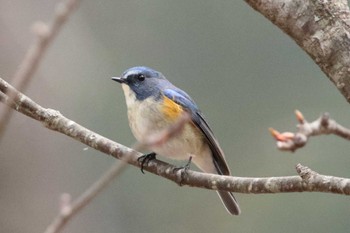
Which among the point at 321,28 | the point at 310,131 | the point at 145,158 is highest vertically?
the point at 321,28

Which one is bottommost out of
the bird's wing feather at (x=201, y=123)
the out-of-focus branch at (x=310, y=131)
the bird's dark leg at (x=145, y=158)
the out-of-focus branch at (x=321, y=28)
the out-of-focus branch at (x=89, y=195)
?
the bird's dark leg at (x=145, y=158)

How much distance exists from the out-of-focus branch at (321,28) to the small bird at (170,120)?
3.22 feet

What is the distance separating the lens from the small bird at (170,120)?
2674 millimetres

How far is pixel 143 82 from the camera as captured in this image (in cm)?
290

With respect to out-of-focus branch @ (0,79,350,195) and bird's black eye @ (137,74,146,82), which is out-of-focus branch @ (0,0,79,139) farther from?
bird's black eye @ (137,74,146,82)

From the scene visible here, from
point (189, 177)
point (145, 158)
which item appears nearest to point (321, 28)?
point (189, 177)

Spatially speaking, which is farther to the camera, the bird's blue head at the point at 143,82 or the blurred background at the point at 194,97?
the blurred background at the point at 194,97

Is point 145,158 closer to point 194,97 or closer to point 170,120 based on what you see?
point 170,120

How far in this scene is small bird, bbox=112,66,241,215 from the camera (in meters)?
2.67

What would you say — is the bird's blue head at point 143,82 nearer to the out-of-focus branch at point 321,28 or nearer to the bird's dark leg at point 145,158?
the bird's dark leg at point 145,158

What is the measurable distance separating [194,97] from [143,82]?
7.73 feet

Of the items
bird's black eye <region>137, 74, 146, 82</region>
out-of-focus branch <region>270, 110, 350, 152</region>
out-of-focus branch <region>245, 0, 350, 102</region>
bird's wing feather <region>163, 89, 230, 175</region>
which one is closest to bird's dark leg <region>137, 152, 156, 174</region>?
bird's wing feather <region>163, 89, 230, 175</region>

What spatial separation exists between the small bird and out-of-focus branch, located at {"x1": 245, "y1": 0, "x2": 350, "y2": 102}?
0.98 metres

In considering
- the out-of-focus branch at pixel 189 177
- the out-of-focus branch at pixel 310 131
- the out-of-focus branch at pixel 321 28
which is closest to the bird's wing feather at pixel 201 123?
the out-of-focus branch at pixel 189 177
